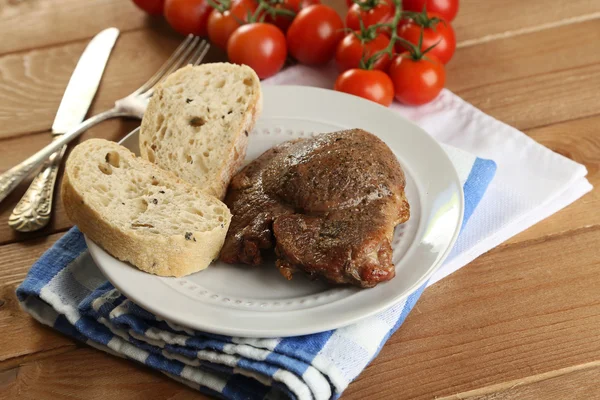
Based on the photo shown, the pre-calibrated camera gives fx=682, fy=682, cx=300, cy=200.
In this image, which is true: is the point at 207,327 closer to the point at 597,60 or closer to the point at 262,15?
the point at 262,15

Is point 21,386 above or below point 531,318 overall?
above

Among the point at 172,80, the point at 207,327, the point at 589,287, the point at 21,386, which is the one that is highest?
the point at 172,80

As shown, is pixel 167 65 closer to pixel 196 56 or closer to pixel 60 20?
pixel 196 56

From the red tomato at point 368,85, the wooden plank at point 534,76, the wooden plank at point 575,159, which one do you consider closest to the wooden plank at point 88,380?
the wooden plank at point 575,159

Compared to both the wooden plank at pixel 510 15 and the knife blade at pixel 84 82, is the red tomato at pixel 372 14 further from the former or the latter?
the knife blade at pixel 84 82

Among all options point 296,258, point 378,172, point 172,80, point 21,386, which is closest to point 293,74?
point 172,80

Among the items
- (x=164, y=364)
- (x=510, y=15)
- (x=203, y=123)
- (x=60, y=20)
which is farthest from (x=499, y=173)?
(x=60, y=20)
